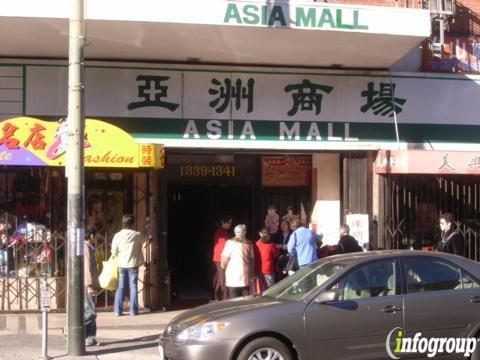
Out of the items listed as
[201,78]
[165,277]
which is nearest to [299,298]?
[165,277]

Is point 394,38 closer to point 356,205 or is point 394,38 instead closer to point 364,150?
point 364,150

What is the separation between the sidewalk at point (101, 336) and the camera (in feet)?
30.5

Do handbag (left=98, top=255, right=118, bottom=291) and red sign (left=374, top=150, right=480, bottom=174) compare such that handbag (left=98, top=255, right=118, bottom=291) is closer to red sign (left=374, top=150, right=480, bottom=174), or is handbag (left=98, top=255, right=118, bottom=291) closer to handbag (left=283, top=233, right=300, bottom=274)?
handbag (left=283, top=233, right=300, bottom=274)

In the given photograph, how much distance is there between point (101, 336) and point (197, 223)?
4683mm

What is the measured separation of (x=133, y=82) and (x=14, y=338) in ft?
16.3

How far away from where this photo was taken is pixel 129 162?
11633 mm

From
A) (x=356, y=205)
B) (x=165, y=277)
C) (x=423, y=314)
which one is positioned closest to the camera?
(x=423, y=314)

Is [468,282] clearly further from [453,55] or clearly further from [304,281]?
[453,55]

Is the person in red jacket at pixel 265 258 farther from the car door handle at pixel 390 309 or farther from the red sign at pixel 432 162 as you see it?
the car door handle at pixel 390 309

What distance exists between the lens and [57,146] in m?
11.5

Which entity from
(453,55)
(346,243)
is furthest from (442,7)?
(346,243)

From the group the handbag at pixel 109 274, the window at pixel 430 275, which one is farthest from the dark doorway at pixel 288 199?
the window at pixel 430 275

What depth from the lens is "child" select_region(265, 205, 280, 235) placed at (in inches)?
565

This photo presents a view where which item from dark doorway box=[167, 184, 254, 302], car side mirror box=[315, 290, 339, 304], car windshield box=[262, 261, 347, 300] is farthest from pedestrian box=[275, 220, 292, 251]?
car side mirror box=[315, 290, 339, 304]
